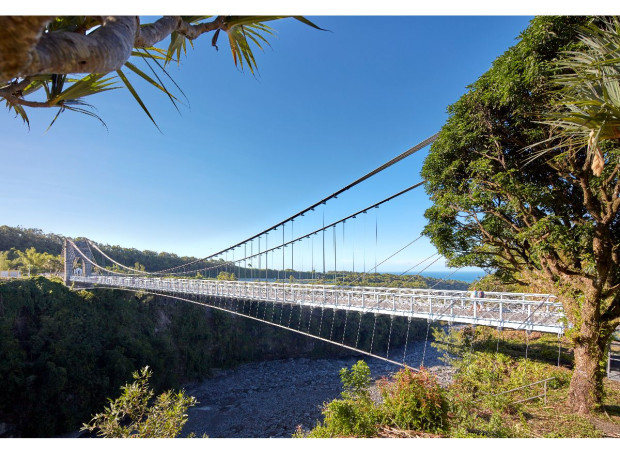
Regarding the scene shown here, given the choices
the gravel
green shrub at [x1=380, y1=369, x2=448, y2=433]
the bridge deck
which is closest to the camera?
green shrub at [x1=380, y1=369, x2=448, y2=433]

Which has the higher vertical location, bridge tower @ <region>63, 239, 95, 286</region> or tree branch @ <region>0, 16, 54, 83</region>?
tree branch @ <region>0, 16, 54, 83</region>

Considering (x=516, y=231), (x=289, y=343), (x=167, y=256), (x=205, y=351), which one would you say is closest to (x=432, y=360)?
Answer: (x=289, y=343)

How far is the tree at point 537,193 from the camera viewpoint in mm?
3625

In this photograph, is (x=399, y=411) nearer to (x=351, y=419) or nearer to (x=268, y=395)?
(x=351, y=419)

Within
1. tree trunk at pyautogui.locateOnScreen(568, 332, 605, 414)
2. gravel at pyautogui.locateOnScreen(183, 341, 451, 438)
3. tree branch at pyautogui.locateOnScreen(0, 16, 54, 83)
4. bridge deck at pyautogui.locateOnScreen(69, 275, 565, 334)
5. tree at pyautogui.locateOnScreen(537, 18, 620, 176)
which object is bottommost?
gravel at pyautogui.locateOnScreen(183, 341, 451, 438)

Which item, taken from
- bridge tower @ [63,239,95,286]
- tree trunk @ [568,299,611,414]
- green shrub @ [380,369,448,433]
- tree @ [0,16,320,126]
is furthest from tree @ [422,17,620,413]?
bridge tower @ [63,239,95,286]

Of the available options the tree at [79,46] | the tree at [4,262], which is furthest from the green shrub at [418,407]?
the tree at [4,262]

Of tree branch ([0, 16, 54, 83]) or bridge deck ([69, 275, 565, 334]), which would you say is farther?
bridge deck ([69, 275, 565, 334])

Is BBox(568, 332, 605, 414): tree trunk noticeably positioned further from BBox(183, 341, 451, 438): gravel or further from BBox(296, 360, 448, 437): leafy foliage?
BBox(183, 341, 451, 438): gravel

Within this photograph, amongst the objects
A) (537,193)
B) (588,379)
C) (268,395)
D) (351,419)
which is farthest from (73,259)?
(588,379)

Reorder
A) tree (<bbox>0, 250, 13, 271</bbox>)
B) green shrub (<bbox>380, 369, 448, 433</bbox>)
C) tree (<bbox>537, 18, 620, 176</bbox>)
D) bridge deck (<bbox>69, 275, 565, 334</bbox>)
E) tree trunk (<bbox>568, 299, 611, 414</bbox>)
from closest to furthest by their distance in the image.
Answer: tree (<bbox>537, 18, 620, 176</bbox>) → green shrub (<bbox>380, 369, 448, 433</bbox>) → tree trunk (<bbox>568, 299, 611, 414</bbox>) → bridge deck (<bbox>69, 275, 565, 334</bbox>) → tree (<bbox>0, 250, 13, 271</bbox>)

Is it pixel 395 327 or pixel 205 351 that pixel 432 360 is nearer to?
pixel 395 327

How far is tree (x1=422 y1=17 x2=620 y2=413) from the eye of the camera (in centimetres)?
362

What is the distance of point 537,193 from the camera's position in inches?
158
